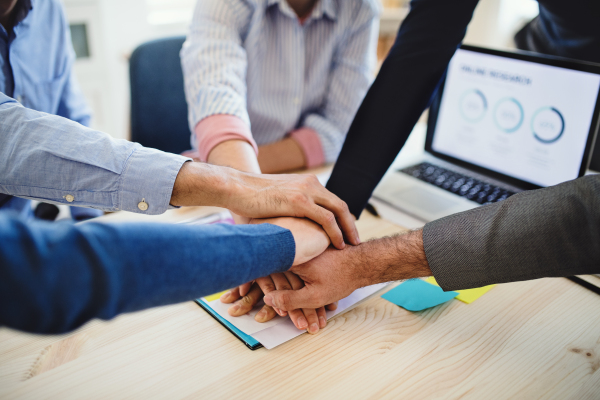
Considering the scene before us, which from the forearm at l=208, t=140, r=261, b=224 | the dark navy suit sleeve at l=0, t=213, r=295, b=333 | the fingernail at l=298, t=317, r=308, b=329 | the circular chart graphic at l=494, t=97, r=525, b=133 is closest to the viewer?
the dark navy suit sleeve at l=0, t=213, r=295, b=333

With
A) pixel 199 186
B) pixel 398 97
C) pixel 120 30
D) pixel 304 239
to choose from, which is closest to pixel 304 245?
pixel 304 239

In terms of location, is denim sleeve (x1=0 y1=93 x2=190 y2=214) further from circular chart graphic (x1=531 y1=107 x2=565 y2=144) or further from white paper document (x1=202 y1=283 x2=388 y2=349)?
circular chart graphic (x1=531 y1=107 x2=565 y2=144)

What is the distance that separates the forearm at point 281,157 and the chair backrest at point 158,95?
42cm

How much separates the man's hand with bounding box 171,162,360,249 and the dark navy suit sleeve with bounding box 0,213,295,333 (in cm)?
21

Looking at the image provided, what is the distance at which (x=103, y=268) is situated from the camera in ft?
1.63

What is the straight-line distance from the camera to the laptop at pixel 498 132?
3.38 ft

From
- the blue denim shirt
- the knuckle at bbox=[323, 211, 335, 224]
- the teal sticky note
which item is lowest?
the teal sticky note

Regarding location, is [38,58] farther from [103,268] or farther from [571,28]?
[571,28]

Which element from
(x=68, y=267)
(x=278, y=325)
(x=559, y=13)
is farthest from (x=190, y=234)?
(x=559, y=13)

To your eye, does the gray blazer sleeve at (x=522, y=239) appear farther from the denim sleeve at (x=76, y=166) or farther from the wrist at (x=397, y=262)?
the denim sleeve at (x=76, y=166)

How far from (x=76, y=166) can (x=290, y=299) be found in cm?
44

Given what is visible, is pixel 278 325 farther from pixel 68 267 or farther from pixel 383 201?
pixel 383 201

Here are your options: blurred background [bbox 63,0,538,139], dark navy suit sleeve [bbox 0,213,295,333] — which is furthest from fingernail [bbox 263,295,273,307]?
blurred background [bbox 63,0,538,139]

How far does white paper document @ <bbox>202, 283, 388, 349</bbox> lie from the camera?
715mm
